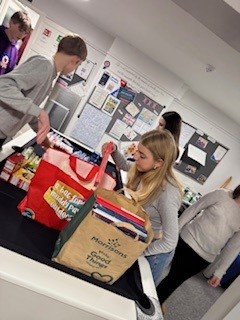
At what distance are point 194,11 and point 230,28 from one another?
0.18 m

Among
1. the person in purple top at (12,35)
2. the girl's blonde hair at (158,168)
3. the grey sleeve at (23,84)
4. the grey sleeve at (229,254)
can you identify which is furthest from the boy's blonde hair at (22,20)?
the grey sleeve at (229,254)

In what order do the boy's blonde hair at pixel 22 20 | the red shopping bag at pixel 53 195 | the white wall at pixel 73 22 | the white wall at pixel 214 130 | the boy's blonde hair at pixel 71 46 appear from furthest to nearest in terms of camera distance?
the white wall at pixel 214 130
the white wall at pixel 73 22
the boy's blonde hair at pixel 22 20
the boy's blonde hair at pixel 71 46
the red shopping bag at pixel 53 195

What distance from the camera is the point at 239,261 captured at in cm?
395

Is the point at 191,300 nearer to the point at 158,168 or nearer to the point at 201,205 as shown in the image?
the point at 201,205

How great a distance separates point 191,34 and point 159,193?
1.88 meters

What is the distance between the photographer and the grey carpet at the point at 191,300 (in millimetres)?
2891

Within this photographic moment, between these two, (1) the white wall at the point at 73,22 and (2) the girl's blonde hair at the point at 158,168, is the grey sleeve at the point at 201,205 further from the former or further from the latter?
(1) the white wall at the point at 73,22

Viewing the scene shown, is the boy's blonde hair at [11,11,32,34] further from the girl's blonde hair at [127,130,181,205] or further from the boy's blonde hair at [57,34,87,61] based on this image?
the girl's blonde hair at [127,130,181,205]

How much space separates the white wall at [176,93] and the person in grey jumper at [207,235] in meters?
3.29

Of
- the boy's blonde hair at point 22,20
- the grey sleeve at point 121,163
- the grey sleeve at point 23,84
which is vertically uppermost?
the boy's blonde hair at point 22,20

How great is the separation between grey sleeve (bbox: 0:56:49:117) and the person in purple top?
5.21 feet

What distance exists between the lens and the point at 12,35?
2945mm

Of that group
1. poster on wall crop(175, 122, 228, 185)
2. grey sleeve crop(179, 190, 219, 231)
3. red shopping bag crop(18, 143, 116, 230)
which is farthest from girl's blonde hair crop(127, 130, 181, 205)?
poster on wall crop(175, 122, 228, 185)

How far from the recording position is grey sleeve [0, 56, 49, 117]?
1.28 metres
